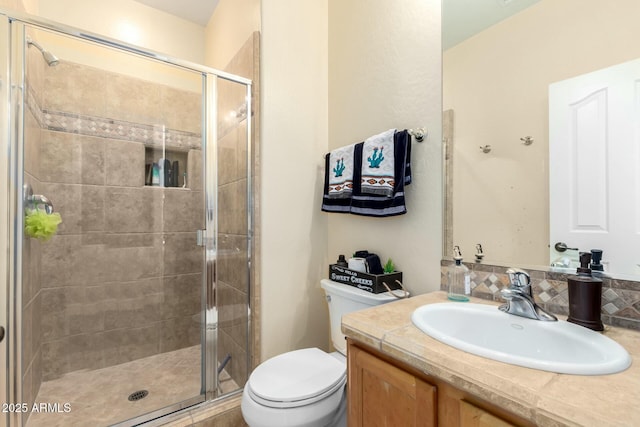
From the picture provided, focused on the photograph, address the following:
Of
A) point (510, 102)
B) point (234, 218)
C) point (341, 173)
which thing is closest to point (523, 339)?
point (510, 102)

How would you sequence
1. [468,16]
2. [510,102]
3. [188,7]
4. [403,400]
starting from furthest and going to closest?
[188,7]
[468,16]
[510,102]
[403,400]

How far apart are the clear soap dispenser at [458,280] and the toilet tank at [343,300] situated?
9.2 inches

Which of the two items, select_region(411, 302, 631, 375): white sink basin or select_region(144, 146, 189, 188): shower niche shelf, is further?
select_region(144, 146, 189, 188): shower niche shelf

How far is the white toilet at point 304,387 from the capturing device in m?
0.99

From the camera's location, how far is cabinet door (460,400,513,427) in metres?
0.51

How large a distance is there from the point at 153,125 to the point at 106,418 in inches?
70.1

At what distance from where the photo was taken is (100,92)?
196 centimetres

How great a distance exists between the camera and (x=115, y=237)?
198cm

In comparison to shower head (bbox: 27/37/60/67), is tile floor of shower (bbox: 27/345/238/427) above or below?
below

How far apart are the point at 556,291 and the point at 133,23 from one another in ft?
9.99

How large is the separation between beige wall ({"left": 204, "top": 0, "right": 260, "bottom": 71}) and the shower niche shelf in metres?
A: 0.75

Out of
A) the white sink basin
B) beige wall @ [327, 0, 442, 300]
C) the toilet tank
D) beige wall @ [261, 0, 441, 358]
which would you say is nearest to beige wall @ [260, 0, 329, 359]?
beige wall @ [261, 0, 441, 358]

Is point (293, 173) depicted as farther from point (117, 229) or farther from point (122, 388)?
point (122, 388)

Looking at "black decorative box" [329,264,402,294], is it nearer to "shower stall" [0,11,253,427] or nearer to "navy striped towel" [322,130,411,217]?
"navy striped towel" [322,130,411,217]
